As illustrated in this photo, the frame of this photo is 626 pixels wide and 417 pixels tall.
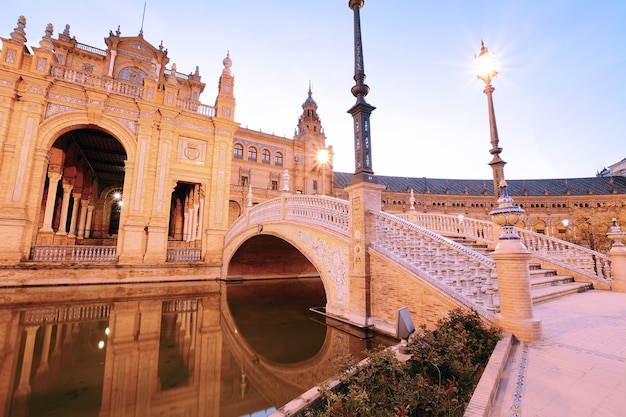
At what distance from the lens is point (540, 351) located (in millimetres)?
3480

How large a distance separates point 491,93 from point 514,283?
441cm

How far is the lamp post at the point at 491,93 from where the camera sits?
235 inches

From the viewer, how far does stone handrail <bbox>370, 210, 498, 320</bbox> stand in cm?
484

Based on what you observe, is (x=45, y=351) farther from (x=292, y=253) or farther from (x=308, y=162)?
(x=308, y=162)

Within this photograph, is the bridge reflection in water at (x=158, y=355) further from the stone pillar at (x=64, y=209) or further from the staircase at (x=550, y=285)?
the stone pillar at (x=64, y=209)

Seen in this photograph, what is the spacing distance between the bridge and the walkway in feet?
1.72

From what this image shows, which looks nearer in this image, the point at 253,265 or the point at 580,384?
the point at 580,384

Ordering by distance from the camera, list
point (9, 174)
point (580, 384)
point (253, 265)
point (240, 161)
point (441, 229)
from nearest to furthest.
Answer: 1. point (580, 384)
2. point (441, 229)
3. point (9, 174)
4. point (253, 265)
5. point (240, 161)

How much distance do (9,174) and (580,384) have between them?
64.7ft

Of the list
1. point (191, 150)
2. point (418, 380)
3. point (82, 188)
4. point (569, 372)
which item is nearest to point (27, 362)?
point (418, 380)

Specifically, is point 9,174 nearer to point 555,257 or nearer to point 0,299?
point 0,299

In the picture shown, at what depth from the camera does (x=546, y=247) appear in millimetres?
9391

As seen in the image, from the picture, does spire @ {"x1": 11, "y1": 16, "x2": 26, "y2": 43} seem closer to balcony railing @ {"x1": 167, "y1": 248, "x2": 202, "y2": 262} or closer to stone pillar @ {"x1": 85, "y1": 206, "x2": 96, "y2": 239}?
balcony railing @ {"x1": 167, "y1": 248, "x2": 202, "y2": 262}

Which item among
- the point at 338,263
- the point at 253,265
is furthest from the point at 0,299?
the point at 338,263
